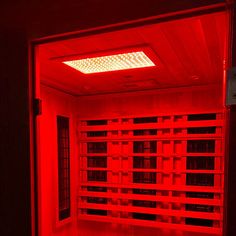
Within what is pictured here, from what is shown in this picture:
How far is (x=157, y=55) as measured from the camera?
63.3 inches

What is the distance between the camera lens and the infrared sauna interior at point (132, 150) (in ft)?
7.73

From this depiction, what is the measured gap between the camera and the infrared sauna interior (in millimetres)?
2355

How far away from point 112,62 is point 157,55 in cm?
35

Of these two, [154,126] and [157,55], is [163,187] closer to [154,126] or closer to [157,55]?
[154,126]

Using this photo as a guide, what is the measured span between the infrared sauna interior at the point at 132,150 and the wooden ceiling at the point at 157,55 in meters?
0.02

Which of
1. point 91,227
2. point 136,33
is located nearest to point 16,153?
point 136,33

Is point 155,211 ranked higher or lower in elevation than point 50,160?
lower

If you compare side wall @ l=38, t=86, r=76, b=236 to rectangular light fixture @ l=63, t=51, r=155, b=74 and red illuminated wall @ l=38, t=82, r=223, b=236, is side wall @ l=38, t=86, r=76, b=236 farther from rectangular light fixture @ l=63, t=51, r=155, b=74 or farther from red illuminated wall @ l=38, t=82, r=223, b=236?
rectangular light fixture @ l=63, t=51, r=155, b=74

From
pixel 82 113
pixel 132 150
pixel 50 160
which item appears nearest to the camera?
pixel 50 160

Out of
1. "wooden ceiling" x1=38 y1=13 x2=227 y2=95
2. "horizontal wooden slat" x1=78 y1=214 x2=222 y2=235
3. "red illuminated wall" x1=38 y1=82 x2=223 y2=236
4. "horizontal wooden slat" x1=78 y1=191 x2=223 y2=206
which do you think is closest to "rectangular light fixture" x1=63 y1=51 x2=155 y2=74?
"wooden ceiling" x1=38 y1=13 x2=227 y2=95

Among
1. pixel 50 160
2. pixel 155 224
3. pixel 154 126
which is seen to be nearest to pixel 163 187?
pixel 155 224

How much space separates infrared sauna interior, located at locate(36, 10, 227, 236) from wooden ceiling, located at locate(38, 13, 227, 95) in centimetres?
2

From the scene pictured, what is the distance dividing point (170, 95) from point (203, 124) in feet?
1.65

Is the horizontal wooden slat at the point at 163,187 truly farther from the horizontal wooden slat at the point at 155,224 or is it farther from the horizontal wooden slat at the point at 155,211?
the horizontal wooden slat at the point at 155,224
